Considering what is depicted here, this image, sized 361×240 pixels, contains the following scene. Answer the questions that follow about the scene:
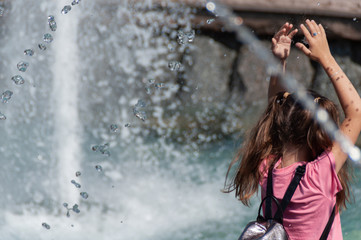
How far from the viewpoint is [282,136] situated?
67.2 inches

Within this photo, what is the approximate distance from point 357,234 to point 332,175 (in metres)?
1.81

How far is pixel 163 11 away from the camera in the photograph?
15.9ft

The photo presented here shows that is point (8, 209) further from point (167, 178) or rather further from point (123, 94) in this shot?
point (123, 94)

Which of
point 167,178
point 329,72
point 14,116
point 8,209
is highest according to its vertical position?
point 14,116

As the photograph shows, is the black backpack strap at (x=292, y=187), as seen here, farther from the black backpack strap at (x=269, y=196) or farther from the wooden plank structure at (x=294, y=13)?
the wooden plank structure at (x=294, y=13)

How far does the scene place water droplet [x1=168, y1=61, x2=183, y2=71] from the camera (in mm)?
5047

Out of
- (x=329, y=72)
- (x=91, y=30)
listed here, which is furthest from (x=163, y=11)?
(x=329, y=72)

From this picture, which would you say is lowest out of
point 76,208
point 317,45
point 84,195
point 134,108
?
point 317,45

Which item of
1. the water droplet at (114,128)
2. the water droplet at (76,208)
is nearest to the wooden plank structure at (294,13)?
the water droplet at (114,128)

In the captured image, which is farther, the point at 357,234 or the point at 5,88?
the point at 5,88

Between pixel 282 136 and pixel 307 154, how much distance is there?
0.33 ft

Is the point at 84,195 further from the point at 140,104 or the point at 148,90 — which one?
the point at 148,90

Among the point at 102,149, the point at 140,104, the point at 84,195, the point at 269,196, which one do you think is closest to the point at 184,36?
the point at 140,104

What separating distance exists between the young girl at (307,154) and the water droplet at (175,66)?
3.26 meters
